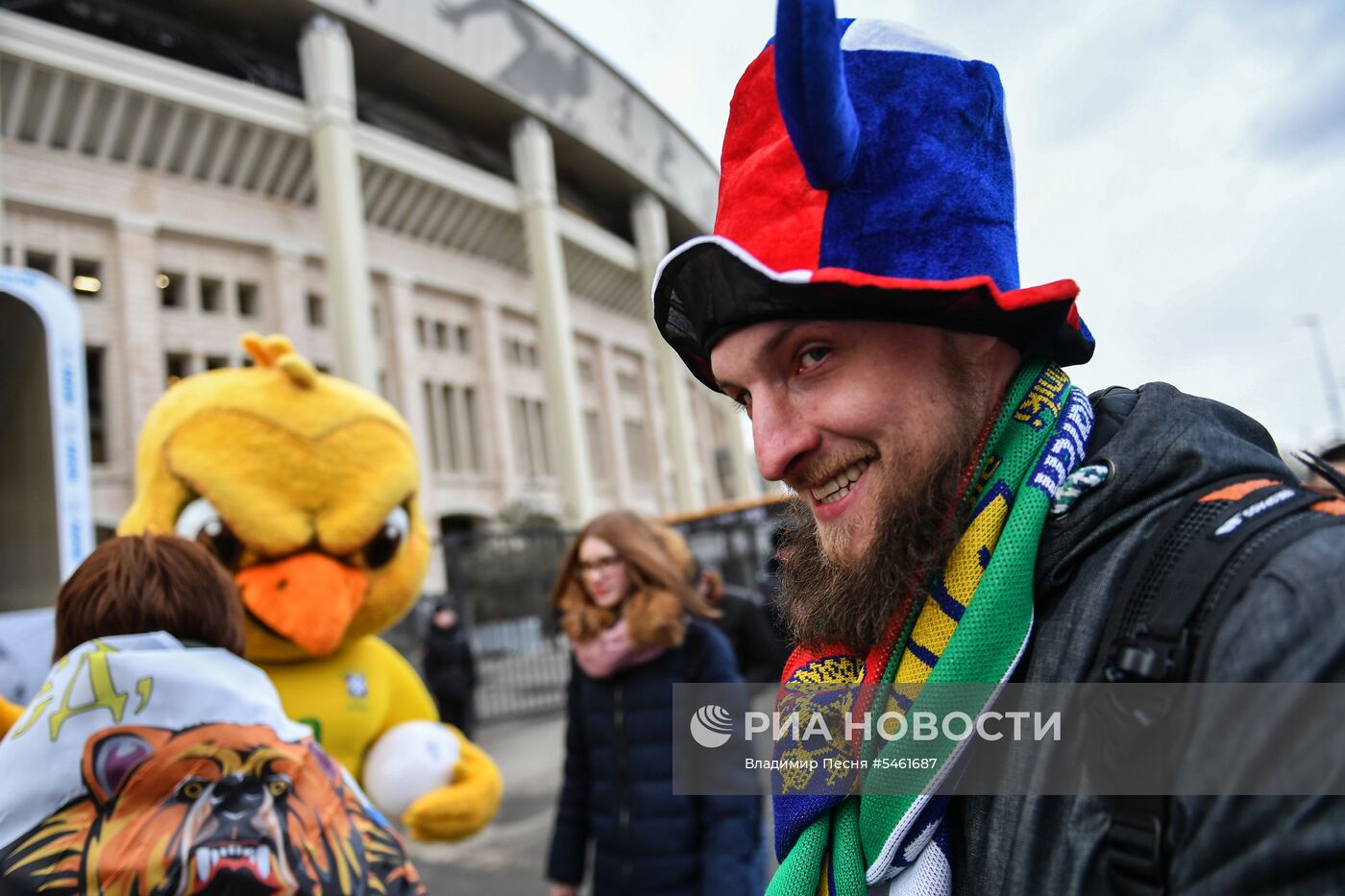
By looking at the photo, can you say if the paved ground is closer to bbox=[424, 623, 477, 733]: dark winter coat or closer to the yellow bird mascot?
bbox=[424, 623, 477, 733]: dark winter coat

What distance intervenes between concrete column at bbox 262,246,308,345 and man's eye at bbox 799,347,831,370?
868 inches

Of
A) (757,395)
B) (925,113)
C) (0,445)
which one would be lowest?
(757,395)

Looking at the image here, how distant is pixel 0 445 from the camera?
4.33m

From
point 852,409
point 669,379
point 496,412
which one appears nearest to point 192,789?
point 852,409

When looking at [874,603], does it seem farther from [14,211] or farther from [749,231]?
[14,211]

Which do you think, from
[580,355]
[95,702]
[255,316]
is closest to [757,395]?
[95,702]

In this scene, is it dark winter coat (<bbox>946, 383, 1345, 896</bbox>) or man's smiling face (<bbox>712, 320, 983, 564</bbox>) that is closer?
dark winter coat (<bbox>946, 383, 1345, 896</bbox>)

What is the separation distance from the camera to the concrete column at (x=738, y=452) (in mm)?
36188

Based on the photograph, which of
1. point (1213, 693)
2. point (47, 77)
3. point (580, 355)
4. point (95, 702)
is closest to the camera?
point (1213, 693)

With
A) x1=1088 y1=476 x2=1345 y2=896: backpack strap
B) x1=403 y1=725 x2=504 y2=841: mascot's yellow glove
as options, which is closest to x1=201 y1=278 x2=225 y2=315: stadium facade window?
x1=403 y1=725 x2=504 y2=841: mascot's yellow glove

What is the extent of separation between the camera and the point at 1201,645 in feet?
2.37

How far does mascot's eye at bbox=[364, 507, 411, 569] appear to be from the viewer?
3389 millimetres

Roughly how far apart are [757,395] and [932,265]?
0.28 m

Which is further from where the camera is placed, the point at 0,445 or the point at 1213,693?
the point at 0,445
